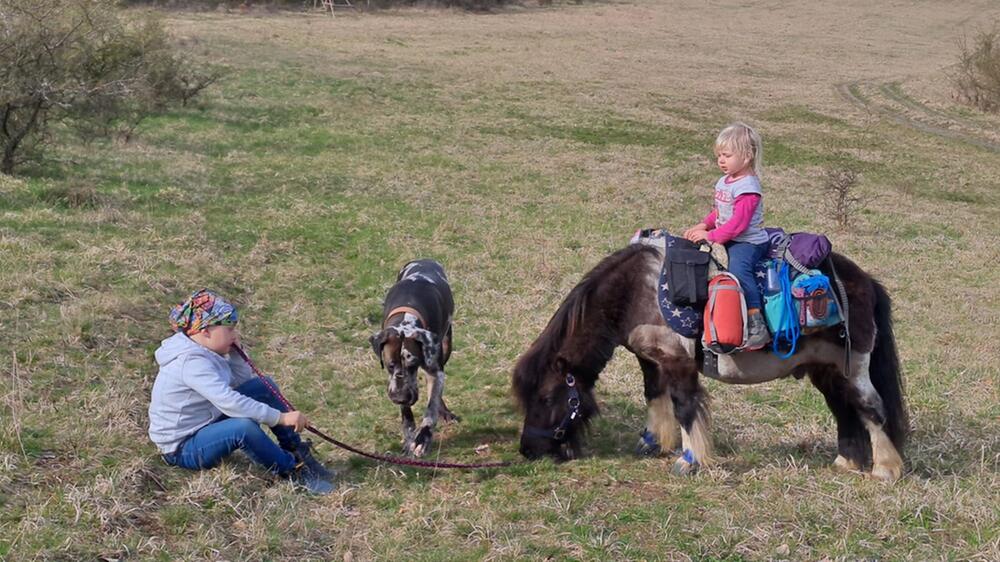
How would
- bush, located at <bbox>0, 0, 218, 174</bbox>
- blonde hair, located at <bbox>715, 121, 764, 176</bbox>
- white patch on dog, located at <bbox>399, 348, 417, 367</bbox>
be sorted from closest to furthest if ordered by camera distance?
blonde hair, located at <bbox>715, 121, 764, 176</bbox>
white patch on dog, located at <bbox>399, 348, 417, 367</bbox>
bush, located at <bbox>0, 0, 218, 174</bbox>

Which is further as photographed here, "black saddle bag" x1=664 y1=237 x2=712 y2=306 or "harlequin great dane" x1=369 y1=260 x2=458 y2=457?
"harlequin great dane" x1=369 y1=260 x2=458 y2=457

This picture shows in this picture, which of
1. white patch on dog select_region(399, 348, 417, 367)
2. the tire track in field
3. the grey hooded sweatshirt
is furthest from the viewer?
the tire track in field

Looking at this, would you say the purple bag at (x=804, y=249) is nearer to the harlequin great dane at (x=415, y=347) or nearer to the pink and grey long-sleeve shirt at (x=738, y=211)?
the pink and grey long-sleeve shirt at (x=738, y=211)

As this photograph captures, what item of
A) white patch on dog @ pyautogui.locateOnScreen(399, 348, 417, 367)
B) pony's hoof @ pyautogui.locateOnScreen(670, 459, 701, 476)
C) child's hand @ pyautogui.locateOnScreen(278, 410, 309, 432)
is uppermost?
white patch on dog @ pyautogui.locateOnScreen(399, 348, 417, 367)

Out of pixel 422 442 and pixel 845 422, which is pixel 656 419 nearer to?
pixel 845 422

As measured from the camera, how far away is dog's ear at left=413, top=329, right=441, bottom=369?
6723 millimetres

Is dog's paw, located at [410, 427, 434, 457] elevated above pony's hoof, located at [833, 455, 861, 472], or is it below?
below

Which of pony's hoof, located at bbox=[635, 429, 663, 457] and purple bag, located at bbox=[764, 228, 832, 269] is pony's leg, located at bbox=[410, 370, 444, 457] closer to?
pony's hoof, located at bbox=[635, 429, 663, 457]

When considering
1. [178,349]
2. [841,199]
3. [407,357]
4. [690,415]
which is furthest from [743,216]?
[841,199]

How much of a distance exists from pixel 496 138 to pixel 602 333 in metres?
18.0

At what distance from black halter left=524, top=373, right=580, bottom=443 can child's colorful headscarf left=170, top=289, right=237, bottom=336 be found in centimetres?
231

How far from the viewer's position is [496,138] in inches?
939

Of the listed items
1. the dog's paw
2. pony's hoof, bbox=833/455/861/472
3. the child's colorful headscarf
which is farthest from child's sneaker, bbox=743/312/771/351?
the child's colorful headscarf

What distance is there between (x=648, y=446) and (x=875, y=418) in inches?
64.9
